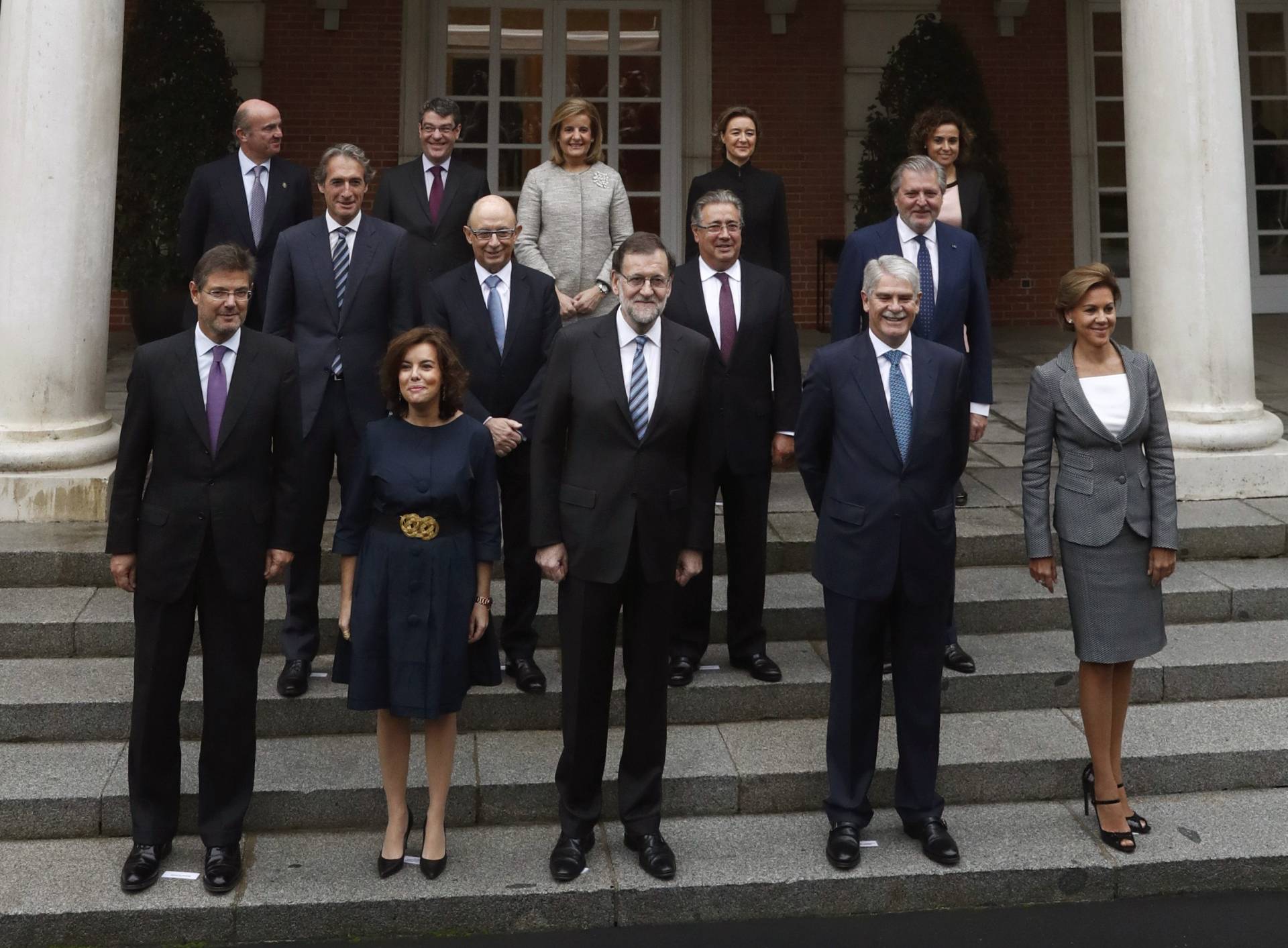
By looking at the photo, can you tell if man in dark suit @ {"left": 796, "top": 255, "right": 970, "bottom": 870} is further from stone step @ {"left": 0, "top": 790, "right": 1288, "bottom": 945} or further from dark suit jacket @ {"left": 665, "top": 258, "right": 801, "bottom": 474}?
dark suit jacket @ {"left": 665, "top": 258, "right": 801, "bottom": 474}

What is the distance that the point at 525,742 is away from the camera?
504 cm

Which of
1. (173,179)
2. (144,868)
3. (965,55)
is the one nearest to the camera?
(144,868)

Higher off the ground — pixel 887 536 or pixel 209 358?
pixel 209 358

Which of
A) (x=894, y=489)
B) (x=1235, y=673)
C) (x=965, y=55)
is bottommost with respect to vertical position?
(x=1235, y=673)

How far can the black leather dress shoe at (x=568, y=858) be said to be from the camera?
427cm

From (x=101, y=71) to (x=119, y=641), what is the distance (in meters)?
2.66

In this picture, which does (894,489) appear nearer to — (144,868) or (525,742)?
(525,742)

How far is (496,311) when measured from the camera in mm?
5117

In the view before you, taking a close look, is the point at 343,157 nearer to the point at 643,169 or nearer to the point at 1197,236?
the point at 1197,236

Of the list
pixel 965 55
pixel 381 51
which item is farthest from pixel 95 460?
pixel 965 55

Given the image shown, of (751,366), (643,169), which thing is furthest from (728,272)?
(643,169)

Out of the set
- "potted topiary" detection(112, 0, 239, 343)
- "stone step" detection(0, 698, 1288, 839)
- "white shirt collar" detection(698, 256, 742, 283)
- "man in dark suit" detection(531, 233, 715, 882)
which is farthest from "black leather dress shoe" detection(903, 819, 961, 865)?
"potted topiary" detection(112, 0, 239, 343)

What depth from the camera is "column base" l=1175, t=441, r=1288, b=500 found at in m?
6.98

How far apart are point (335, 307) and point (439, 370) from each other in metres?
1.08
